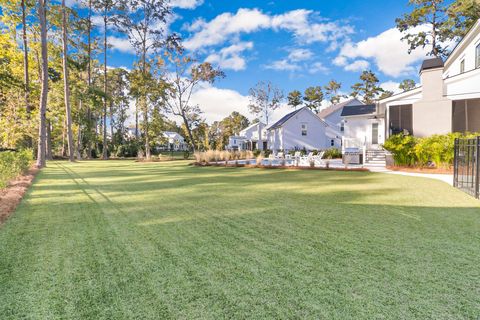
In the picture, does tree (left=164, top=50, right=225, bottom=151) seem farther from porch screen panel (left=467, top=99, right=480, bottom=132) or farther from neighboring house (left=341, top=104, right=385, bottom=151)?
porch screen panel (left=467, top=99, right=480, bottom=132)

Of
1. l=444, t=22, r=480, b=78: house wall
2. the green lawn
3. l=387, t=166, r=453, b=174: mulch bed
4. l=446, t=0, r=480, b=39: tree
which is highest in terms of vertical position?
l=446, t=0, r=480, b=39: tree

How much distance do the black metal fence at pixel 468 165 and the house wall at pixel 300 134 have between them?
2504cm

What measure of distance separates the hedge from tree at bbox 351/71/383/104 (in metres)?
39.3

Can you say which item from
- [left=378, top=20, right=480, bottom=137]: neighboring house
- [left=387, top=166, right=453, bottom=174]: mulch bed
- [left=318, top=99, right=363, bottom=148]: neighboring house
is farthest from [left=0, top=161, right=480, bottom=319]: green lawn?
[left=318, top=99, right=363, bottom=148]: neighboring house

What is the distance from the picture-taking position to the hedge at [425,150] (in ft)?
32.4

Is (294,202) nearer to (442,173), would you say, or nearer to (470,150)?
(470,150)

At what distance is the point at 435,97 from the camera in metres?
14.0

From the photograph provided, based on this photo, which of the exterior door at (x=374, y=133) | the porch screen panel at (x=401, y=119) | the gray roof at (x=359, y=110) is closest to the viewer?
the porch screen panel at (x=401, y=119)

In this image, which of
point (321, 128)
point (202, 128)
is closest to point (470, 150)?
point (321, 128)

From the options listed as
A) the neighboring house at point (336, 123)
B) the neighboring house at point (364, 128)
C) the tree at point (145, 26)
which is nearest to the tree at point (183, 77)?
the tree at point (145, 26)

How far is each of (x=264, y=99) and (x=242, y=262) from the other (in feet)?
133

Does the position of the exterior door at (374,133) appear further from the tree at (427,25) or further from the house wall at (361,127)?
the tree at (427,25)

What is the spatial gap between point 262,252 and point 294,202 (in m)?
2.71

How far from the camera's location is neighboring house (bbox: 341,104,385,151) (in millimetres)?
18031
